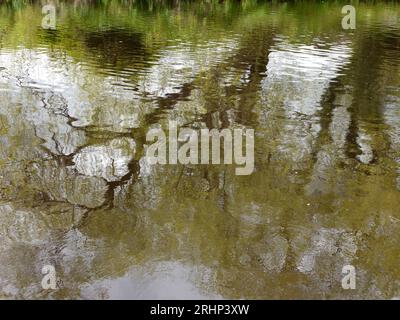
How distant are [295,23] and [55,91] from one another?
355 inches

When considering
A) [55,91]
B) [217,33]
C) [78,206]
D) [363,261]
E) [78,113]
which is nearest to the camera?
[363,261]

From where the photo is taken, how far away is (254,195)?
4871 mm

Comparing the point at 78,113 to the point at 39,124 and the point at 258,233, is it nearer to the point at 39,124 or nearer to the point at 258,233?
the point at 39,124

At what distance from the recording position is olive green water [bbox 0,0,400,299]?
147 inches

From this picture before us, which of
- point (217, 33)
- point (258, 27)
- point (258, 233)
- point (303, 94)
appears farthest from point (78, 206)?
point (258, 27)

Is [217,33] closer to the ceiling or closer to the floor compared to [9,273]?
closer to the ceiling

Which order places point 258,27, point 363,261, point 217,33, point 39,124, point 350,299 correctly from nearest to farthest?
point 350,299 < point 363,261 < point 39,124 < point 217,33 < point 258,27

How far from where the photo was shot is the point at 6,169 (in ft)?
17.2

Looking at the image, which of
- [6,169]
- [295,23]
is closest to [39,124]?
[6,169]

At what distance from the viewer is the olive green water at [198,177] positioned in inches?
147

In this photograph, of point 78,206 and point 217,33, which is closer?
point 78,206

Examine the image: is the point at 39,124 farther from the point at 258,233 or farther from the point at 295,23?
the point at 295,23

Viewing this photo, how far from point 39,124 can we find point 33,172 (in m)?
1.46

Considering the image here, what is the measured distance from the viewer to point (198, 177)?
524cm
